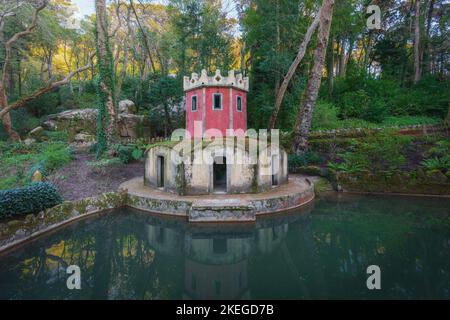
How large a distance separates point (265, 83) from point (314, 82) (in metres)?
8.80

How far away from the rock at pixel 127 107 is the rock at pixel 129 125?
1.11 meters

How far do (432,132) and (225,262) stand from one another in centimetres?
1807

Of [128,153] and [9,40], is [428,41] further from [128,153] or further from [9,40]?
[9,40]

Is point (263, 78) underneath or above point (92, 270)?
above

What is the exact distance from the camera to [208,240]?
7.81 m

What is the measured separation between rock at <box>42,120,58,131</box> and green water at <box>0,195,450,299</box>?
50.8 ft

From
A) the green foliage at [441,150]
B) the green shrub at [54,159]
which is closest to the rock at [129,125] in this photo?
the green shrub at [54,159]

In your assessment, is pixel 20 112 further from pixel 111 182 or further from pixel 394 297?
pixel 394 297

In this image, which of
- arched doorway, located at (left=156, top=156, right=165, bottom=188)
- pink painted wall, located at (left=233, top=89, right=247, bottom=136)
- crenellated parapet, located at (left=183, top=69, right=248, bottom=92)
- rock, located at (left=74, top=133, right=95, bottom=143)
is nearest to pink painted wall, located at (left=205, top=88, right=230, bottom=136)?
crenellated parapet, located at (left=183, top=69, right=248, bottom=92)

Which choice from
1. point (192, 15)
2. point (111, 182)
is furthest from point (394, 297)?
point (192, 15)

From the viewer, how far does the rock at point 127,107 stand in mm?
23781

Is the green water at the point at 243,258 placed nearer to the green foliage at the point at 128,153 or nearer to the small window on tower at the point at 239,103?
the green foliage at the point at 128,153

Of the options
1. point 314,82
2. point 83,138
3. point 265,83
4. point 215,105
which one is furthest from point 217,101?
point 83,138

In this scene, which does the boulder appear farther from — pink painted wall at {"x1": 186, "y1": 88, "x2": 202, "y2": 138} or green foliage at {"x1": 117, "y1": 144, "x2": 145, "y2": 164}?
pink painted wall at {"x1": 186, "y1": 88, "x2": 202, "y2": 138}
